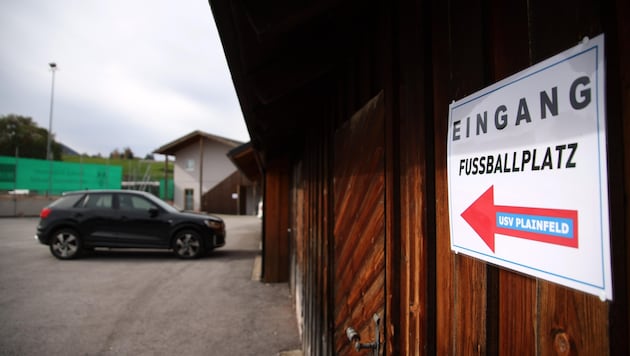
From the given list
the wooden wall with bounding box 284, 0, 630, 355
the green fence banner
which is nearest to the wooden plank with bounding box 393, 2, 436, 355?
the wooden wall with bounding box 284, 0, 630, 355

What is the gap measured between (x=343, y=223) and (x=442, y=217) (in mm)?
1133

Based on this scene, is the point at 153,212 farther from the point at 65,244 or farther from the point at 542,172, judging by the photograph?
the point at 542,172

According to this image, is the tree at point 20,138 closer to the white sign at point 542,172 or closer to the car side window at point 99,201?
the car side window at point 99,201

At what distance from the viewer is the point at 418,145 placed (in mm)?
1204

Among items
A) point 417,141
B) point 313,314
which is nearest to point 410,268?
point 417,141

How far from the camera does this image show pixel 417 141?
1.21 meters

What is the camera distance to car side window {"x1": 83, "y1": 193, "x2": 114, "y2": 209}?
9.23m

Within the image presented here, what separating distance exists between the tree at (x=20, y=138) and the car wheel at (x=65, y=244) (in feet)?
116

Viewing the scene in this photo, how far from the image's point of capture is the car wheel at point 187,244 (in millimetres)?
9336

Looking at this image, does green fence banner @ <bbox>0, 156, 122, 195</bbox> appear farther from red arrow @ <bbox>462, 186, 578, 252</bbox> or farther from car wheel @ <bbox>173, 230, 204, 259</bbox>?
red arrow @ <bbox>462, 186, 578, 252</bbox>

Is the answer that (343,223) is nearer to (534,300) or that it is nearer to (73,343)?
(534,300)

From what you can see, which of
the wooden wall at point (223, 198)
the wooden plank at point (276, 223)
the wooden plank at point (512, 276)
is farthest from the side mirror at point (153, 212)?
the wooden wall at point (223, 198)

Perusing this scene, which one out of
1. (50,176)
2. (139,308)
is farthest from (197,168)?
(139,308)

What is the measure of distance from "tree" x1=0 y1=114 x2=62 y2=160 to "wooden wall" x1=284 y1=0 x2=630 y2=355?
150ft
